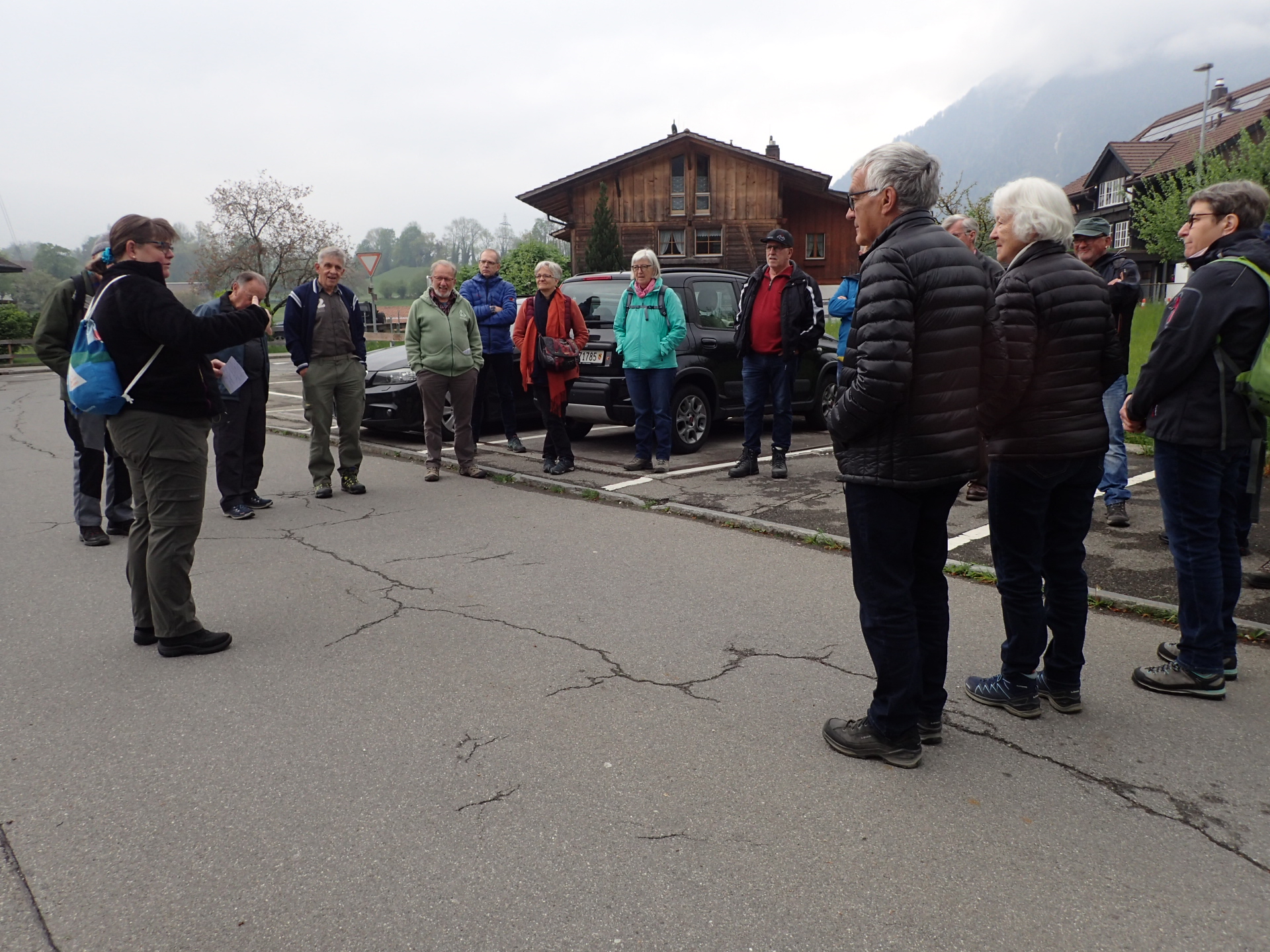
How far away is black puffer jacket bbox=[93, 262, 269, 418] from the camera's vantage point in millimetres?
4098

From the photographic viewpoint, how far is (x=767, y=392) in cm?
834

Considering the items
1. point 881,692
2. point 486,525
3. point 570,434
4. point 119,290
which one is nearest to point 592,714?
point 881,692

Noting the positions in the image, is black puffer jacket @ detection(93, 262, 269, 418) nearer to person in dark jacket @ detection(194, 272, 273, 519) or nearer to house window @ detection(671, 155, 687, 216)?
person in dark jacket @ detection(194, 272, 273, 519)

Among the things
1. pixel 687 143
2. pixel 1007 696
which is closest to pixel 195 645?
pixel 1007 696

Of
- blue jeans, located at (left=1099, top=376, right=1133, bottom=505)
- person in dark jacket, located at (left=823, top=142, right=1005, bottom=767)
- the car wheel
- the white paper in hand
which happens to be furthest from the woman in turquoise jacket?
person in dark jacket, located at (left=823, top=142, right=1005, bottom=767)

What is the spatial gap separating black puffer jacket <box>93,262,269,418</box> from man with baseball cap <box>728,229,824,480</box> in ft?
15.7

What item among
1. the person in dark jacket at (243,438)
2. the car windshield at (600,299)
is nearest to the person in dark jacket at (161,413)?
the person in dark jacket at (243,438)

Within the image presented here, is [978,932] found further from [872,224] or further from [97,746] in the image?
[97,746]

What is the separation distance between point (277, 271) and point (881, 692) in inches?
1966

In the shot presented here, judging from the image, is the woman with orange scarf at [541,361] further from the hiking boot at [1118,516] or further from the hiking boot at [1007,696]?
the hiking boot at [1007,696]

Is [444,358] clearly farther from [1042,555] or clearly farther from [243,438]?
[1042,555]

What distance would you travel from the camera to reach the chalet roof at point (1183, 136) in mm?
48491

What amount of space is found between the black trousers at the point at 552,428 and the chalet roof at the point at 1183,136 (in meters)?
45.6

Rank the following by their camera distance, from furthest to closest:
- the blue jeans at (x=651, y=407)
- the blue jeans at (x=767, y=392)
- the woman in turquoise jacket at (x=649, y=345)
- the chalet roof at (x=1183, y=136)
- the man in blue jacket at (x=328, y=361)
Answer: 1. the chalet roof at (x=1183, y=136)
2. the blue jeans at (x=651, y=407)
3. the woman in turquoise jacket at (x=649, y=345)
4. the blue jeans at (x=767, y=392)
5. the man in blue jacket at (x=328, y=361)
